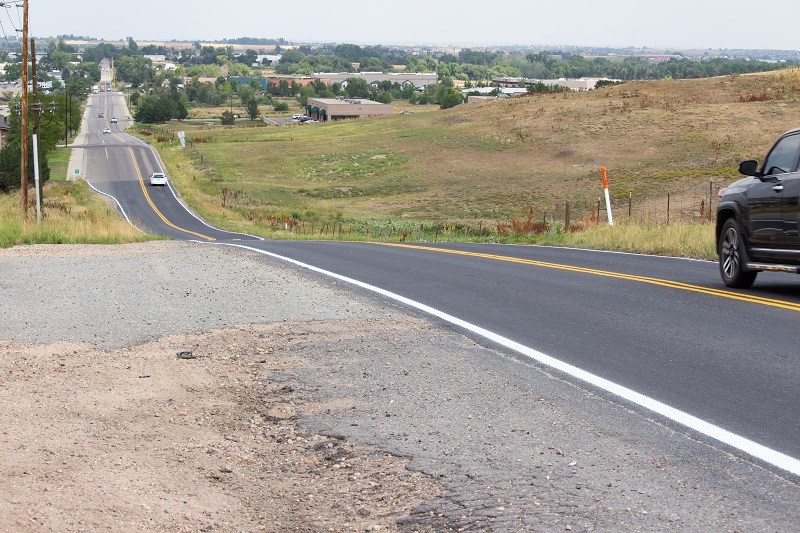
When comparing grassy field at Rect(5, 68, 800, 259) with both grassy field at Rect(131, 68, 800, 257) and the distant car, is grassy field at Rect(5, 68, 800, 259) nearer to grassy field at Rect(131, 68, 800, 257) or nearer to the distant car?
grassy field at Rect(131, 68, 800, 257)

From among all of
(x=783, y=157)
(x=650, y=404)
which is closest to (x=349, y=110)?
(x=783, y=157)

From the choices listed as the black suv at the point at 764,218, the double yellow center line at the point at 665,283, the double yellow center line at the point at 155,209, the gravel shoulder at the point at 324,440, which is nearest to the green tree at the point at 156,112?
the double yellow center line at the point at 155,209

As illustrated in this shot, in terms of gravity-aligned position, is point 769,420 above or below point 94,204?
above

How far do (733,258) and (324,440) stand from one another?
26.6 ft

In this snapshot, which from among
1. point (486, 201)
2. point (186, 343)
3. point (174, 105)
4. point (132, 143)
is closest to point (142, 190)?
point (486, 201)

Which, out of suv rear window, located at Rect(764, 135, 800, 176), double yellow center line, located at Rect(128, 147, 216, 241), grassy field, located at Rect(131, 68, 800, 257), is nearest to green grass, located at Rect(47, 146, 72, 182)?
double yellow center line, located at Rect(128, 147, 216, 241)

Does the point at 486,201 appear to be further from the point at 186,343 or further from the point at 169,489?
the point at 169,489

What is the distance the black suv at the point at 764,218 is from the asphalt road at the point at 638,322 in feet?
1.33

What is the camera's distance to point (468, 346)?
8.70 meters

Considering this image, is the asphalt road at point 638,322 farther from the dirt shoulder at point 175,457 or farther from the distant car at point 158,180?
the distant car at point 158,180

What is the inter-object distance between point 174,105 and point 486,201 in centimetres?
12965

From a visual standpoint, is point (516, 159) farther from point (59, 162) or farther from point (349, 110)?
point (349, 110)

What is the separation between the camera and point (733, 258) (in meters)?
12.4

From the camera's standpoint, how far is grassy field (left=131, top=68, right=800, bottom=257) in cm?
4841
